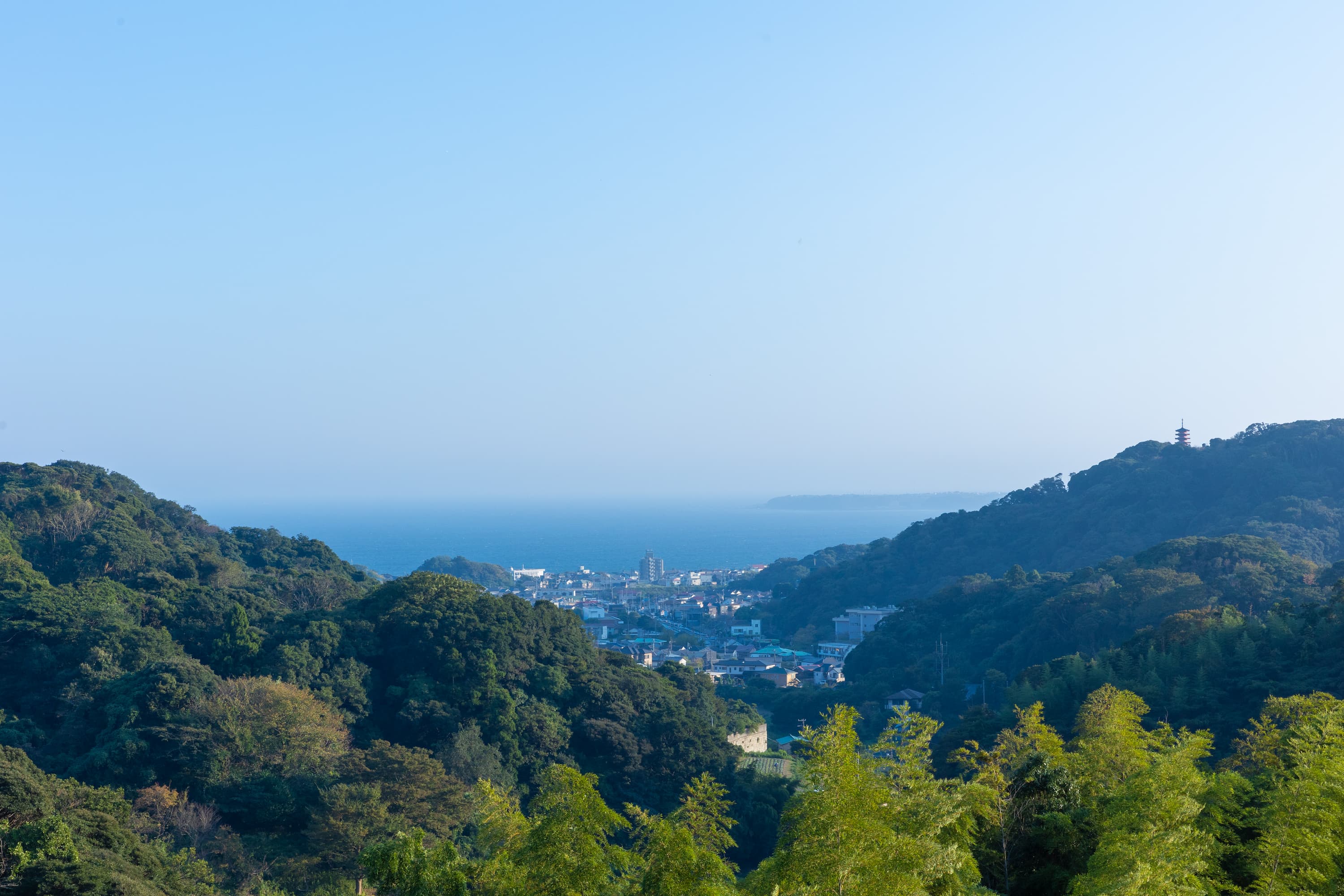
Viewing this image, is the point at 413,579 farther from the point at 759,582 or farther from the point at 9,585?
the point at 759,582

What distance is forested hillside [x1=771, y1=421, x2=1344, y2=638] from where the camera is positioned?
53.2 metres

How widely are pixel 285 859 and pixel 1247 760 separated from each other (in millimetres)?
15888

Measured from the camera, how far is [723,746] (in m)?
26.6

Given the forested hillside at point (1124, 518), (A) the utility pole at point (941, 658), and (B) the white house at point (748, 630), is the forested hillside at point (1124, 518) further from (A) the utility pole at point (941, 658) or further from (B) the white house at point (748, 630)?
(A) the utility pole at point (941, 658)

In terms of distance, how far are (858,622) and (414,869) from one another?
2129 inches

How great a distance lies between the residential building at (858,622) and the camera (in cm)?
6116

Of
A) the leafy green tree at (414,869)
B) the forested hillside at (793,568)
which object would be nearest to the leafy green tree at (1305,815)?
the leafy green tree at (414,869)

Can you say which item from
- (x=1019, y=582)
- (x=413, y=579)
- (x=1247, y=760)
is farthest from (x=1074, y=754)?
(x=1019, y=582)

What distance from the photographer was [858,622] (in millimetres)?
61906

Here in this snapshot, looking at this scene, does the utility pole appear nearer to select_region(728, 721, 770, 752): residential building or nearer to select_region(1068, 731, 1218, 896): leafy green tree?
select_region(728, 721, 770, 752): residential building

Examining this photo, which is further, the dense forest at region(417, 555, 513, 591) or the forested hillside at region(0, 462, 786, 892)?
the dense forest at region(417, 555, 513, 591)

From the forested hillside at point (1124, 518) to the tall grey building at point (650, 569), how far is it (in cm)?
3070

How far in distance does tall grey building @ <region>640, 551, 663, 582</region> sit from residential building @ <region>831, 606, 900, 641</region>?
40.8m

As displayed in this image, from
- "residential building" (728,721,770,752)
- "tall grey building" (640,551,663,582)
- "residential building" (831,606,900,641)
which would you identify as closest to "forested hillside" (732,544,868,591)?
"tall grey building" (640,551,663,582)
